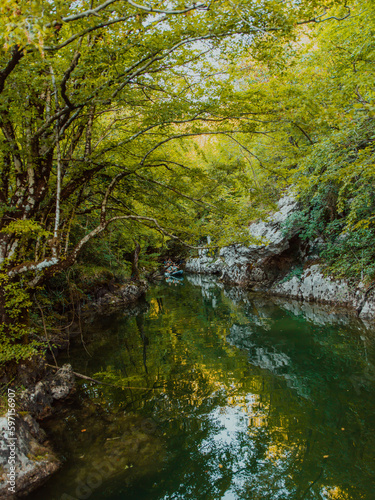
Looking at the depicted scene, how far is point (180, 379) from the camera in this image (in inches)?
259

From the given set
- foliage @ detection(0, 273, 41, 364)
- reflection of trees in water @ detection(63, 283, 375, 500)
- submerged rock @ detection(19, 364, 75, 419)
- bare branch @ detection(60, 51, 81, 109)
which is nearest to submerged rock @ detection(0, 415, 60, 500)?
submerged rock @ detection(19, 364, 75, 419)

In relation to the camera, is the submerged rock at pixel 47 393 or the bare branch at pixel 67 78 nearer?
the bare branch at pixel 67 78

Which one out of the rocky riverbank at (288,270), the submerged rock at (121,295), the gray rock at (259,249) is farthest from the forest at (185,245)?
the submerged rock at (121,295)

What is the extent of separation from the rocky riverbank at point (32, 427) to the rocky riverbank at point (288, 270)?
20.2ft

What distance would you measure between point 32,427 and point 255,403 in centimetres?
382

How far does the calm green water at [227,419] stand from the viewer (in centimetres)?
369

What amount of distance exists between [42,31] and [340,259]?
12268 mm

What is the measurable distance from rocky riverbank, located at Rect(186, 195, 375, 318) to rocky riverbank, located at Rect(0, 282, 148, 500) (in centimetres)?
615

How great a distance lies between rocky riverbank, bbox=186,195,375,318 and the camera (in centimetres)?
1073

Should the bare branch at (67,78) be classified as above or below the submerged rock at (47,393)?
above

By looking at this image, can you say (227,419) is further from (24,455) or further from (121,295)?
(121,295)

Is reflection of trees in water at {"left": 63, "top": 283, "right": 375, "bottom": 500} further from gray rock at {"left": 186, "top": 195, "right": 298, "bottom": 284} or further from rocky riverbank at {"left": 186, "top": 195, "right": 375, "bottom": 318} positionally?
gray rock at {"left": 186, "top": 195, "right": 298, "bottom": 284}

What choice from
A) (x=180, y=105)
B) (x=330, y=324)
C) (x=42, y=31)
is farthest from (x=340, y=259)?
(x=42, y=31)

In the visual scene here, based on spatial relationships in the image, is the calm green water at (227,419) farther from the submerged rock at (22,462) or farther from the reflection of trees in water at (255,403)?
the submerged rock at (22,462)
